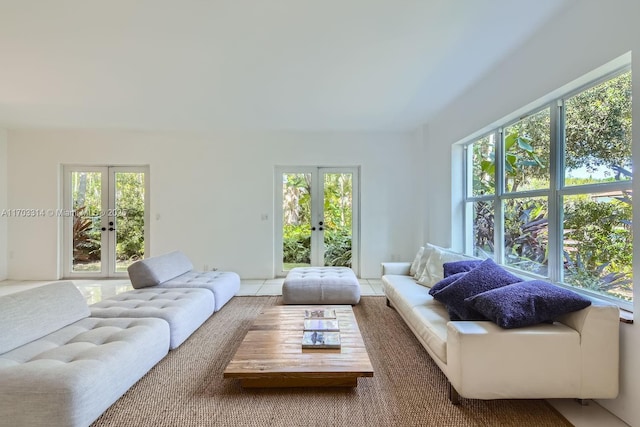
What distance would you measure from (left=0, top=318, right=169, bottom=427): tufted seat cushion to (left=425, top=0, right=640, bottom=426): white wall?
113 inches

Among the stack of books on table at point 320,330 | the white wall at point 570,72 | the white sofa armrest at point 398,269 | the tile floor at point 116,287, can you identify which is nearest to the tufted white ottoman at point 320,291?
the white sofa armrest at point 398,269

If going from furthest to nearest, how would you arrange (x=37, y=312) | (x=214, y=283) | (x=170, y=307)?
Result: (x=214, y=283), (x=170, y=307), (x=37, y=312)

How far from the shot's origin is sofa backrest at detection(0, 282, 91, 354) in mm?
1770

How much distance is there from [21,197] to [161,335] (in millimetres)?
4887

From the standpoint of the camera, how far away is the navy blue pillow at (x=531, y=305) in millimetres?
1661

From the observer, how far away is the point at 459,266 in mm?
2773

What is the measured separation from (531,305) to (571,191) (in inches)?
41.1

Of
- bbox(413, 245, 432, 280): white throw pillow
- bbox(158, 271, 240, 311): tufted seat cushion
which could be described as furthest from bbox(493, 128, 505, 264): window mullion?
bbox(158, 271, 240, 311): tufted seat cushion

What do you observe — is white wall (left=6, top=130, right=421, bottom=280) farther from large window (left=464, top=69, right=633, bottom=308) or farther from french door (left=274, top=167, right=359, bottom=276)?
large window (left=464, top=69, right=633, bottom=308)

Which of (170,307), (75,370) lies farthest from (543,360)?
(170,307)

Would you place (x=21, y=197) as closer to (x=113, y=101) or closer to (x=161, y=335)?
(x=113, y=101)

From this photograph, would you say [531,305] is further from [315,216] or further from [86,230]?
[86,230]

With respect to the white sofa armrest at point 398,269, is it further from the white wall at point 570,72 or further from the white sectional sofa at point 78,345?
the white sectional sofa at point 78,345

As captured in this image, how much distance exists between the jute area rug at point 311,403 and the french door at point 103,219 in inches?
141
